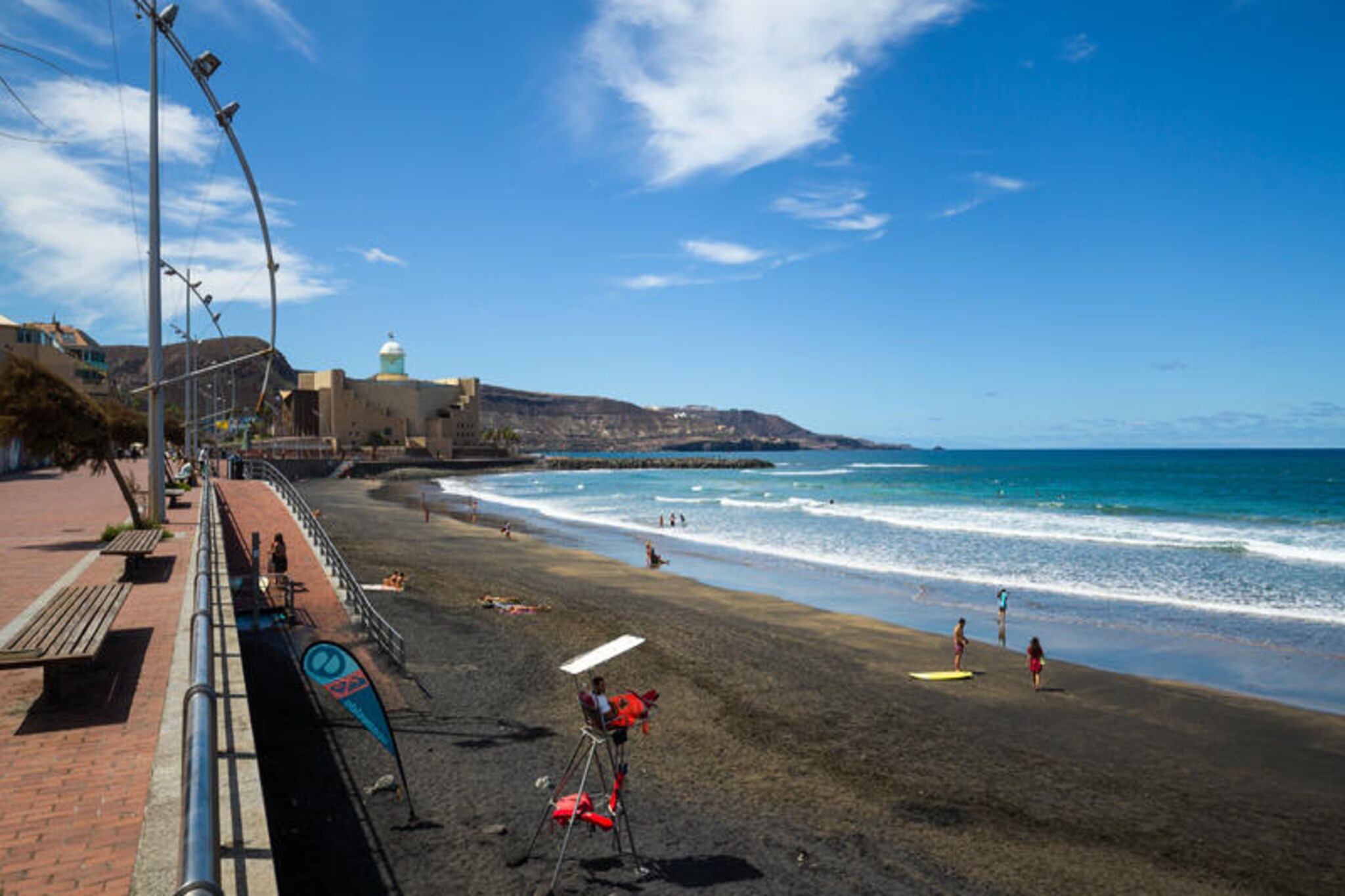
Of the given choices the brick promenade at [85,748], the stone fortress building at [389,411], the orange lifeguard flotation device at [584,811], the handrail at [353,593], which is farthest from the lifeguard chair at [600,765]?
the stone fortress building at [389,411]

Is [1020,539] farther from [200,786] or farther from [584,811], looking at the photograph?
[200,786]

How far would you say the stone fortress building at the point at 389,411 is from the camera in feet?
347

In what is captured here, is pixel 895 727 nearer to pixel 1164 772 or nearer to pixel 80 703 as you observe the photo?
pixel 1164 772

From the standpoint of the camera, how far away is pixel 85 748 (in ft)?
20.3

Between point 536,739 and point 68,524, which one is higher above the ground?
point 68,524

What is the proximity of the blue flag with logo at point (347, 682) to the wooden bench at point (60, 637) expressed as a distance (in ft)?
6.35

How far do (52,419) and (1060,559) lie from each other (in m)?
32.3

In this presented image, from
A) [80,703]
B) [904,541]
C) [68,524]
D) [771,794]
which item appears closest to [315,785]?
[80,703]

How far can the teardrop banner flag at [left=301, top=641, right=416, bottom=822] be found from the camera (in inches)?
268

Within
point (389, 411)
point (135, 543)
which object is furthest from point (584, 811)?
point (389, 411)

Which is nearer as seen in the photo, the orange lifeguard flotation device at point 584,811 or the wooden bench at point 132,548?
the orange lifeguard flotation device at point 584,811

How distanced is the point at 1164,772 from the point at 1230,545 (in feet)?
98.3

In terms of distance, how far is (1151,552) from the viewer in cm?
3322

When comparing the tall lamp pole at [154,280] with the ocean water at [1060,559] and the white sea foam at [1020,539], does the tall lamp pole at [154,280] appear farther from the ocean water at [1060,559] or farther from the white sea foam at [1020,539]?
the white sea foam at [1020,539]
